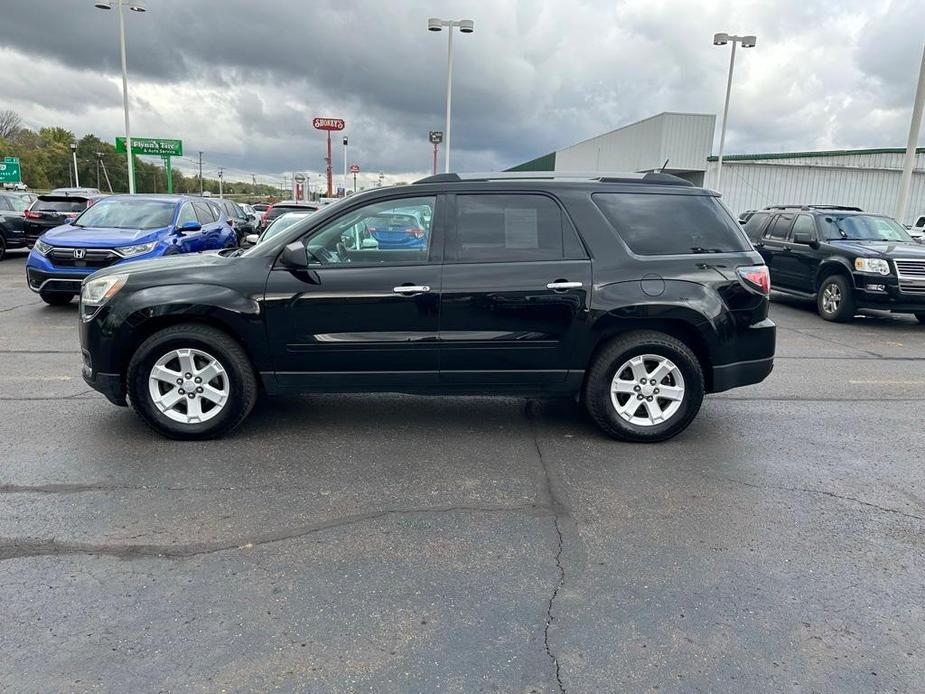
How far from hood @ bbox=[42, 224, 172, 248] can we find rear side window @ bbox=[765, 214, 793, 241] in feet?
35.8

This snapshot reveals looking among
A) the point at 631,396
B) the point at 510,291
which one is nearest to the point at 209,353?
the point at 510,291

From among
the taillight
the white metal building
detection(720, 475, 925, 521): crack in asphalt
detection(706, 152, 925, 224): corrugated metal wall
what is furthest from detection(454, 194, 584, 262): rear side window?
detection(706, 152, 925, 224): corrugated metal wall

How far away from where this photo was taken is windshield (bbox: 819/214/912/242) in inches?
457

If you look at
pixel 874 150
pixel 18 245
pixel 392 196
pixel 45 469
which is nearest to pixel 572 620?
pixel 392 196

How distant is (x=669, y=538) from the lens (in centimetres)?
352

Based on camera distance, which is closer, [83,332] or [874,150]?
[83,332]

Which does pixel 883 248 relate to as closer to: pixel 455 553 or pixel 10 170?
pixel 455 553

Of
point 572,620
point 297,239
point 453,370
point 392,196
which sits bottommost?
point 572,620

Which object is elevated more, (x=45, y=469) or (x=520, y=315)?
(x=520, y=315)

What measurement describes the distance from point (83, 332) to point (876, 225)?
40.9 ft

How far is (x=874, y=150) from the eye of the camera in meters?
34.8

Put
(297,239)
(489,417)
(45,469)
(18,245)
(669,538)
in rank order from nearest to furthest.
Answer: (669,538) → (45,469) → (297,239) → (489,417) → (18,245)

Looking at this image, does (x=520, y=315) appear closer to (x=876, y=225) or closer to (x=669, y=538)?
(x=669, y=538)

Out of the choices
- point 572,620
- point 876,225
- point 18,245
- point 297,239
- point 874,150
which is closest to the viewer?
point 572,620
